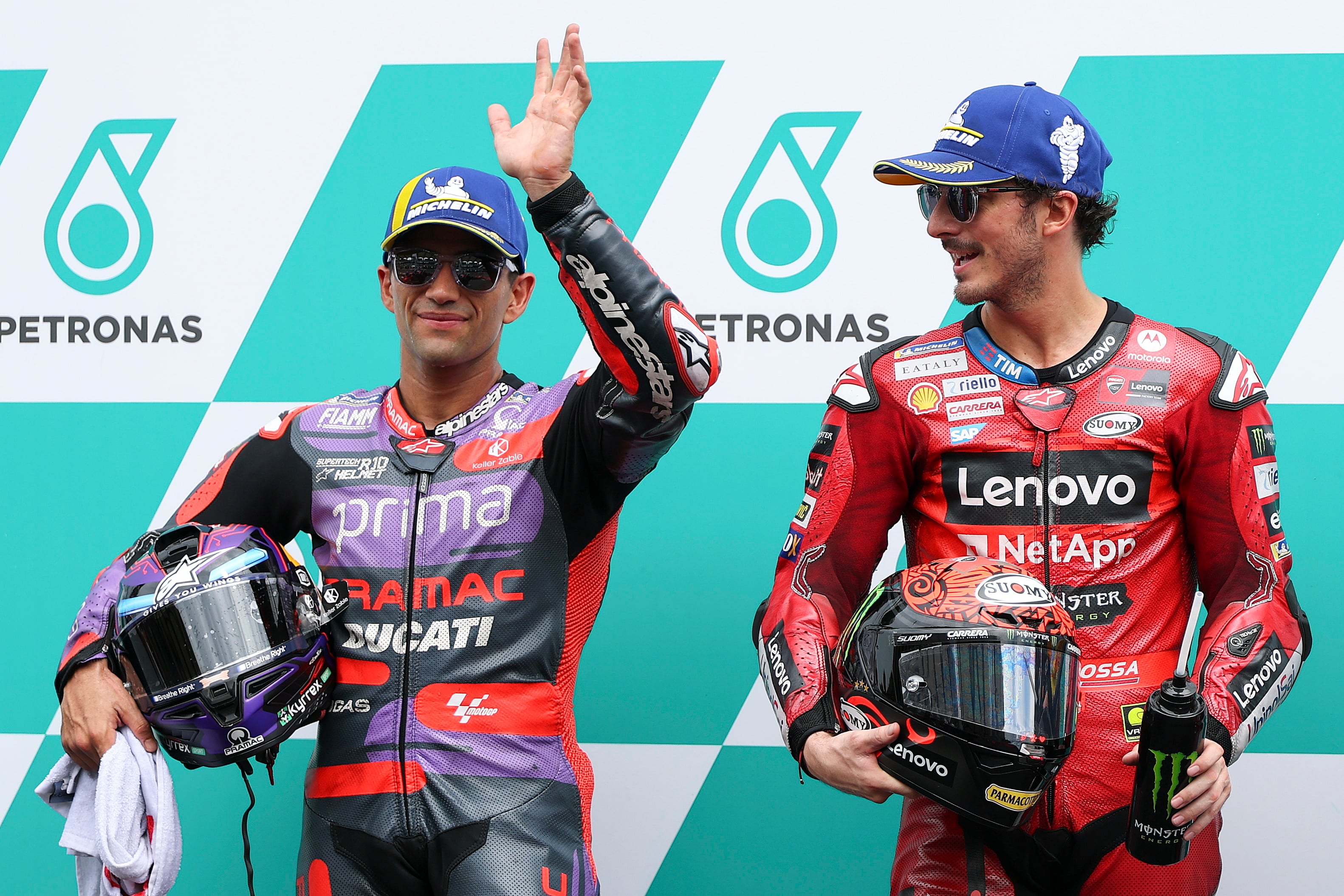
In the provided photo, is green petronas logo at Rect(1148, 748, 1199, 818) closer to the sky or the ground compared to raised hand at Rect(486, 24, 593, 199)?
closer to the ground

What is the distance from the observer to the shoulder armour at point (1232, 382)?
1697mm

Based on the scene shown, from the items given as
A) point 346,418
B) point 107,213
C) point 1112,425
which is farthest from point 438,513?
point 107,213

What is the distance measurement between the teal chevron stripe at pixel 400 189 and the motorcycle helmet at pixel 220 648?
0.96 m

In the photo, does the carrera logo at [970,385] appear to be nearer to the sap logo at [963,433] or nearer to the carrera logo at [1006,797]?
the sap logo at [963,433]

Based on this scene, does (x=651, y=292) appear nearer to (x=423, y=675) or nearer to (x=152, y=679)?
(x=423, y=675)

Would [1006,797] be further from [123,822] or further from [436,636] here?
[123,822]

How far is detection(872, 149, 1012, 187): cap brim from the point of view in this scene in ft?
5.62

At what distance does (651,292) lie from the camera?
155cm

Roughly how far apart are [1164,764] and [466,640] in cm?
102

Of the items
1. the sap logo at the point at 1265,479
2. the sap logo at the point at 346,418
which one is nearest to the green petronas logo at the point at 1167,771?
the sap logo at the point at 1265,479

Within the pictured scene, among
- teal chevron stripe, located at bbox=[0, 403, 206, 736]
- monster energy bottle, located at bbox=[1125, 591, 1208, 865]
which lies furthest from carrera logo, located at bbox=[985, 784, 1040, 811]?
teal chevron stripe, located at bbox=[0, 403, 206, 736]

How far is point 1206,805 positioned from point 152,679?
1505 mm

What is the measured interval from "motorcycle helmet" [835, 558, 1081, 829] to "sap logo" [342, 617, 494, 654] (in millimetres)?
635

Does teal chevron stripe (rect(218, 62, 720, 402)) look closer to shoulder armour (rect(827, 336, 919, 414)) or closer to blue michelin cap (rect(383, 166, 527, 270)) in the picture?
blue michelin cap (rect(383, 166, 527, 270))
